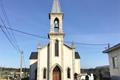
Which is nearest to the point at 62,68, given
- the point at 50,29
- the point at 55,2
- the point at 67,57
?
the point at 67,57

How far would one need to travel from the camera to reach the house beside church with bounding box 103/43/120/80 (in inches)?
811

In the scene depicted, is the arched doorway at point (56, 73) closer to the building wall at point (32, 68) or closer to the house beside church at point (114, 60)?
the building wall at point (32, 68)

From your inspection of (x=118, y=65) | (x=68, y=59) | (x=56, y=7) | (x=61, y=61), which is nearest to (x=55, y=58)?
(x=61, y=61)

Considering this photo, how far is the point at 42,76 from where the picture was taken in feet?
107

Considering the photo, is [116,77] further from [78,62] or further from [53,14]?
[78,62]

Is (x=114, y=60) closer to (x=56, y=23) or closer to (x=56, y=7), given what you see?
(x=56, y=23)

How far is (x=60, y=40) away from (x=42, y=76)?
6.51m

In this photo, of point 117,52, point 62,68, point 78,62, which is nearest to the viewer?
point 117,52

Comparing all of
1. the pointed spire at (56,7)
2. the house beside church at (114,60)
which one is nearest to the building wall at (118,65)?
the house beside church at (114,60)

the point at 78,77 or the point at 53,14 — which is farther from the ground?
the point at 53,14

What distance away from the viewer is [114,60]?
72.3 feet

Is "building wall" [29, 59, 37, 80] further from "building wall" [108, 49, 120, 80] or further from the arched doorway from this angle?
"building wall" [108, 49, 120, 80]

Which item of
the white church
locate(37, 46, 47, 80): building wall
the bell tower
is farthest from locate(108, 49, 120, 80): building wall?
locate(37, 46, 47, 80): building wall

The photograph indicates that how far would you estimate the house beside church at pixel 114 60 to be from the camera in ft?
67.6
